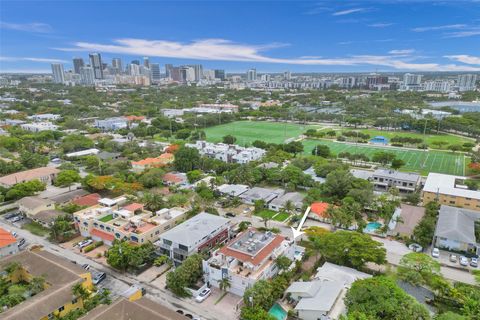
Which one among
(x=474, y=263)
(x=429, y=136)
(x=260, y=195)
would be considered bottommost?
(x=474, y=263)

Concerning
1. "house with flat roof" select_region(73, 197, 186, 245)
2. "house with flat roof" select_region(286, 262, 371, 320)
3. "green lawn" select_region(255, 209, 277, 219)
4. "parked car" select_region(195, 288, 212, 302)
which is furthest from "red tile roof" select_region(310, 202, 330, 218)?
"parked car" select_region(195, 288, 212, 302)

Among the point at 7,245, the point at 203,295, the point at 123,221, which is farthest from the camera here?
the point at 123,221

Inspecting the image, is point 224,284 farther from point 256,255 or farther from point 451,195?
point 451,195

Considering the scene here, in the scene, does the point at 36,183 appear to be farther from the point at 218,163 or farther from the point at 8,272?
the point at 218,163

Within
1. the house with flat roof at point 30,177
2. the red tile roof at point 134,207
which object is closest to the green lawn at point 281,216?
the red tile roof at point 134,207

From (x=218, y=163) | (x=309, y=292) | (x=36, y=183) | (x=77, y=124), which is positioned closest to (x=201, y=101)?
(x=77, y=124)

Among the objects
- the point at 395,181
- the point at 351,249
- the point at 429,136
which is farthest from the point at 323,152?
the point at 429,136

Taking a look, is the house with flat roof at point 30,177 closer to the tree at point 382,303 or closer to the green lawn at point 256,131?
the green lawn at point 256,131
